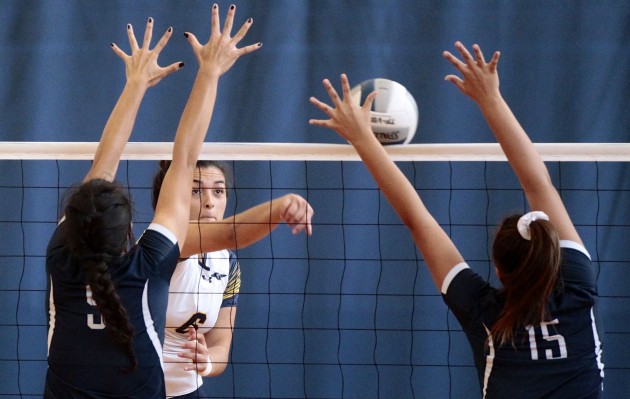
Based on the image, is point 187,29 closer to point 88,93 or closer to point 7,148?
point 88,93

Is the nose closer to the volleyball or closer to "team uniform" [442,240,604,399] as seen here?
the volleyball

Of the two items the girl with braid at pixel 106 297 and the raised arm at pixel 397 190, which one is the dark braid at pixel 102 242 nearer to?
the girl with braid at pixel 106 297

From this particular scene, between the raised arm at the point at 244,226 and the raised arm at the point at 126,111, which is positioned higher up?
the raised arm at the point at 126,111

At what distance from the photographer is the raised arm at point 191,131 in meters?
2.21

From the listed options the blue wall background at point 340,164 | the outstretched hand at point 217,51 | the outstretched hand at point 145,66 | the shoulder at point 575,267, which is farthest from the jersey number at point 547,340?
the blue wall background at point 340,164

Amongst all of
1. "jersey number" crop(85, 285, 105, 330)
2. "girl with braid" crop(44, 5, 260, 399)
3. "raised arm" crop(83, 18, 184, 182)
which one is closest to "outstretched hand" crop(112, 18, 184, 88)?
"raised arm" crop(83, 18, 184, 182)

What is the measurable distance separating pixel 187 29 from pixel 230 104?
46 cm

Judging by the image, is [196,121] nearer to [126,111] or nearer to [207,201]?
[126,111]

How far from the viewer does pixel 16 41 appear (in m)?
4.62

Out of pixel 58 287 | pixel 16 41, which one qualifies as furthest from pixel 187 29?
pixel 58 287

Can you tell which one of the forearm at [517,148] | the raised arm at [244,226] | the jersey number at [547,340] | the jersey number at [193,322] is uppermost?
the forearm at [517,148]

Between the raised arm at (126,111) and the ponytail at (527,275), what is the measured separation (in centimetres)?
101

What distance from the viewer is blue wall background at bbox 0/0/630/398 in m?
4.47

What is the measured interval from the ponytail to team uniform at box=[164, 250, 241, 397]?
4.06 ft
